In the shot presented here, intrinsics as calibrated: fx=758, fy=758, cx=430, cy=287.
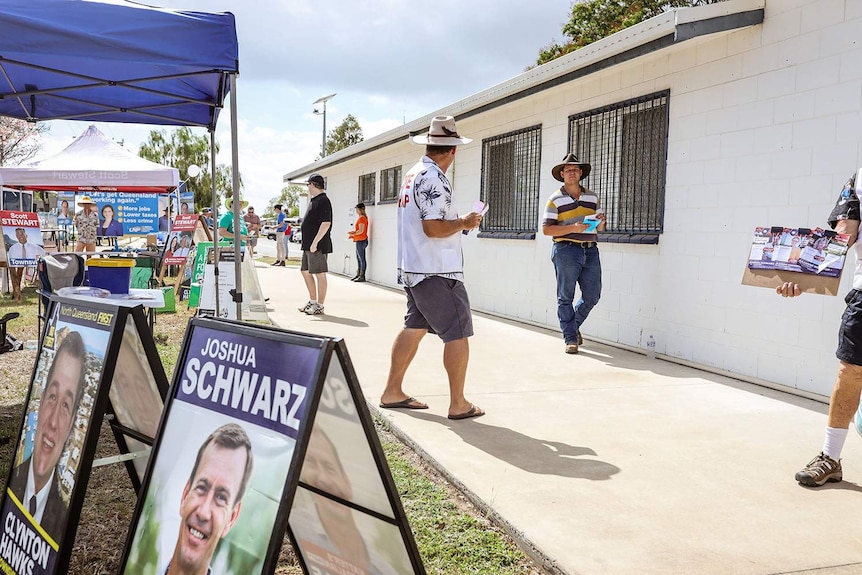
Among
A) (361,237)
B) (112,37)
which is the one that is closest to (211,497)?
(112,37)

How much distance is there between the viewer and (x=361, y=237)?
17125 millimetres

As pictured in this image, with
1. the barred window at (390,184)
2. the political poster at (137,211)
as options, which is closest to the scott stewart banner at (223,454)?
the barred window at (390,184)

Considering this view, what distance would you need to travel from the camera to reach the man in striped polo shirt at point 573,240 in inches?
285

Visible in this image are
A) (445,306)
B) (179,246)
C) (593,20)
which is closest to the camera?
(445,306)

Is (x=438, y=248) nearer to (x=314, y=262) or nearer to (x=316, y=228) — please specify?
(x=316, y=228)

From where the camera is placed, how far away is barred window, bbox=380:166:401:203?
53.0 ft

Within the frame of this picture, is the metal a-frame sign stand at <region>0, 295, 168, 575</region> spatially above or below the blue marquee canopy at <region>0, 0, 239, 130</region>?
below

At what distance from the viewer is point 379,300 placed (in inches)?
508

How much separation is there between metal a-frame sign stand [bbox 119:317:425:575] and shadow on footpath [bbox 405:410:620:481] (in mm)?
1771

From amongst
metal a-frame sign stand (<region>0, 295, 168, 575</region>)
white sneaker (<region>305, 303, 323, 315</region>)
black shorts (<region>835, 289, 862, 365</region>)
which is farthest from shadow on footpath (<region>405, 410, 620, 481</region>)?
white sneaker (<region>305, 303, 323, 315</region>)

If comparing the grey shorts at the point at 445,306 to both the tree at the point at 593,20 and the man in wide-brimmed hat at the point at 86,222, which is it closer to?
the man in wide-brimmed hat at the point at 86,222

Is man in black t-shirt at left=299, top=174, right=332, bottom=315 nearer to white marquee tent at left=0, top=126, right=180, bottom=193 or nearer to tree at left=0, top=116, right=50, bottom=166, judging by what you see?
white marquee tent at left=0, top=126, right=180, bottom=193

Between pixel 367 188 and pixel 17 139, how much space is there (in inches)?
882

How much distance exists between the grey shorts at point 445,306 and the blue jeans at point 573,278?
112 inches
